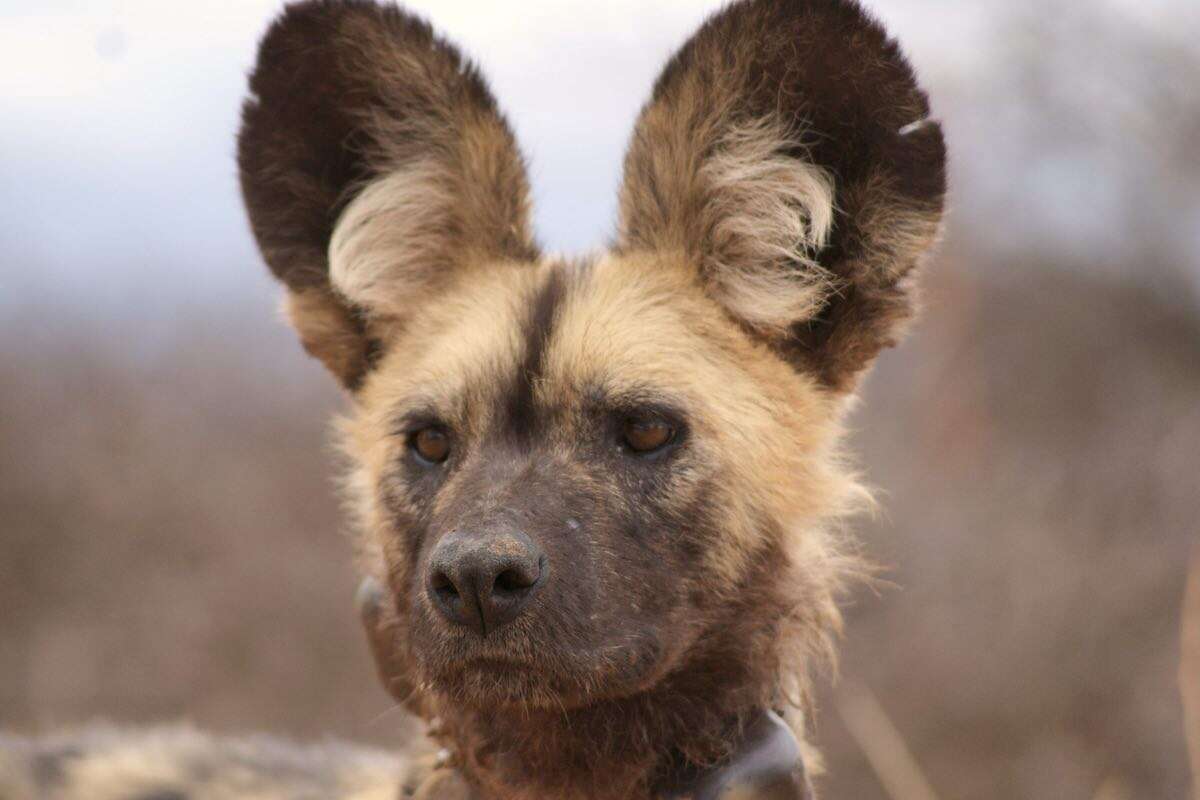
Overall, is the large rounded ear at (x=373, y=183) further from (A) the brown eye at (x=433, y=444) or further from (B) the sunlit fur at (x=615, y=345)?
(A) the brown eye at (x=433, y=444)

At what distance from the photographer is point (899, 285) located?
301 centimetres

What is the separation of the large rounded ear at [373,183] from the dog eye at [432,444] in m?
0.47

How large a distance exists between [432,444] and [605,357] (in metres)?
0.47

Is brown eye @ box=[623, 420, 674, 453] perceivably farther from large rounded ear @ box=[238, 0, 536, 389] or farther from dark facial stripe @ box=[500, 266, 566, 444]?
large rounded ear @ box=[238, 0, 536, 389]

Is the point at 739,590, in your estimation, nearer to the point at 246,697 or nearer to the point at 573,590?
the point at 573,590

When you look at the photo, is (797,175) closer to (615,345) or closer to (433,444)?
(615,345)

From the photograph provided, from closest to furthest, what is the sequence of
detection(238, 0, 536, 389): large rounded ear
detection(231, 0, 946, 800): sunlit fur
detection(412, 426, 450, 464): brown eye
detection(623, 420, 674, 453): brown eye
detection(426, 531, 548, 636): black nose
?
detection(426, 531, 548, 636): black nose < detection(231, 0, 946, 800): sunlit fur < detection(623, 420, 674, 453): brown eye < detection(412, 426, 450, 464): brown eye < detection(238, 0, 536, 389): large rounded ear

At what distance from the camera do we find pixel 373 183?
134 inches

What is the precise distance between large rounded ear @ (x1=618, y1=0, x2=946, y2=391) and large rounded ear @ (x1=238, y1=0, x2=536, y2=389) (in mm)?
422

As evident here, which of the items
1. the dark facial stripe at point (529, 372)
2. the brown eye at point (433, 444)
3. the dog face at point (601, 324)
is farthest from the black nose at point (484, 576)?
the brown eye at point (433, 444)

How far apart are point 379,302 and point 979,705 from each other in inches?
222

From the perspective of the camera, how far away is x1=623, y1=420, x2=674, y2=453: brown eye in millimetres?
2836

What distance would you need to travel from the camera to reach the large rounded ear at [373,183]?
3293 millimetres

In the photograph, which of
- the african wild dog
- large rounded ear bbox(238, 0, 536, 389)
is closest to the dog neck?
the african wild dog
